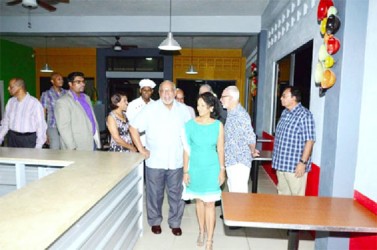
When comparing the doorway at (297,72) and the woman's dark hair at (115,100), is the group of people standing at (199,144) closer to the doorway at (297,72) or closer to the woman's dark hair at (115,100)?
the woman's dark hair at (115,100)

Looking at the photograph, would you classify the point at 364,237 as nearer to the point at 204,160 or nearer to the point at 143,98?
the point at 204,160

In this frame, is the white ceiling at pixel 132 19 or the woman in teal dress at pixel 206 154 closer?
the woman in teal dress at pixel 206 154

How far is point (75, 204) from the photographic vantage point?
1396 millimetres

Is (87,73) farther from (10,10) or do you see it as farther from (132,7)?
(132,7)

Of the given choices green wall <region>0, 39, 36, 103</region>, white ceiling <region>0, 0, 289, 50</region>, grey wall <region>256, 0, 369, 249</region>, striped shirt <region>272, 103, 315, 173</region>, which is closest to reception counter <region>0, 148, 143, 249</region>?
striped shirt <region>272, 103, 315, 173</region>

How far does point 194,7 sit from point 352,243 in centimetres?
467

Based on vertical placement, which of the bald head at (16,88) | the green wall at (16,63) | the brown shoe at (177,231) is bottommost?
the brown shoe at (177,231)

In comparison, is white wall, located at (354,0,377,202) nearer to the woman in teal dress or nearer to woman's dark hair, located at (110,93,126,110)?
the woman in teal dress

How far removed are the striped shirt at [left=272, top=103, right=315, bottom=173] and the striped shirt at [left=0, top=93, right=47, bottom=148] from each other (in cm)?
270

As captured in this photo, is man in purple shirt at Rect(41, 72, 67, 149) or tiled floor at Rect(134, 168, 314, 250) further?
man in purple shirt at Rect(41, 72, 67, 149)

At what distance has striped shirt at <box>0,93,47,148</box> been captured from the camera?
3449 millimetres

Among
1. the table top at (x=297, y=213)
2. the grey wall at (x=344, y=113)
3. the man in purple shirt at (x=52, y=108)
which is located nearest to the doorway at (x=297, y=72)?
the grey wall at (x=344, y=113)

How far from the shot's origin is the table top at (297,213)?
5.07 feet

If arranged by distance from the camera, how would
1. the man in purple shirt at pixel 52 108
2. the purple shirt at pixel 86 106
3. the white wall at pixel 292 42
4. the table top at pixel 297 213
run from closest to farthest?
1. the table top at pixel 297 213
2. the white wall at pixel 292 42
3. the purple shirt at pixel 86 106
4. the man in purple shirt at pixel 52 108
